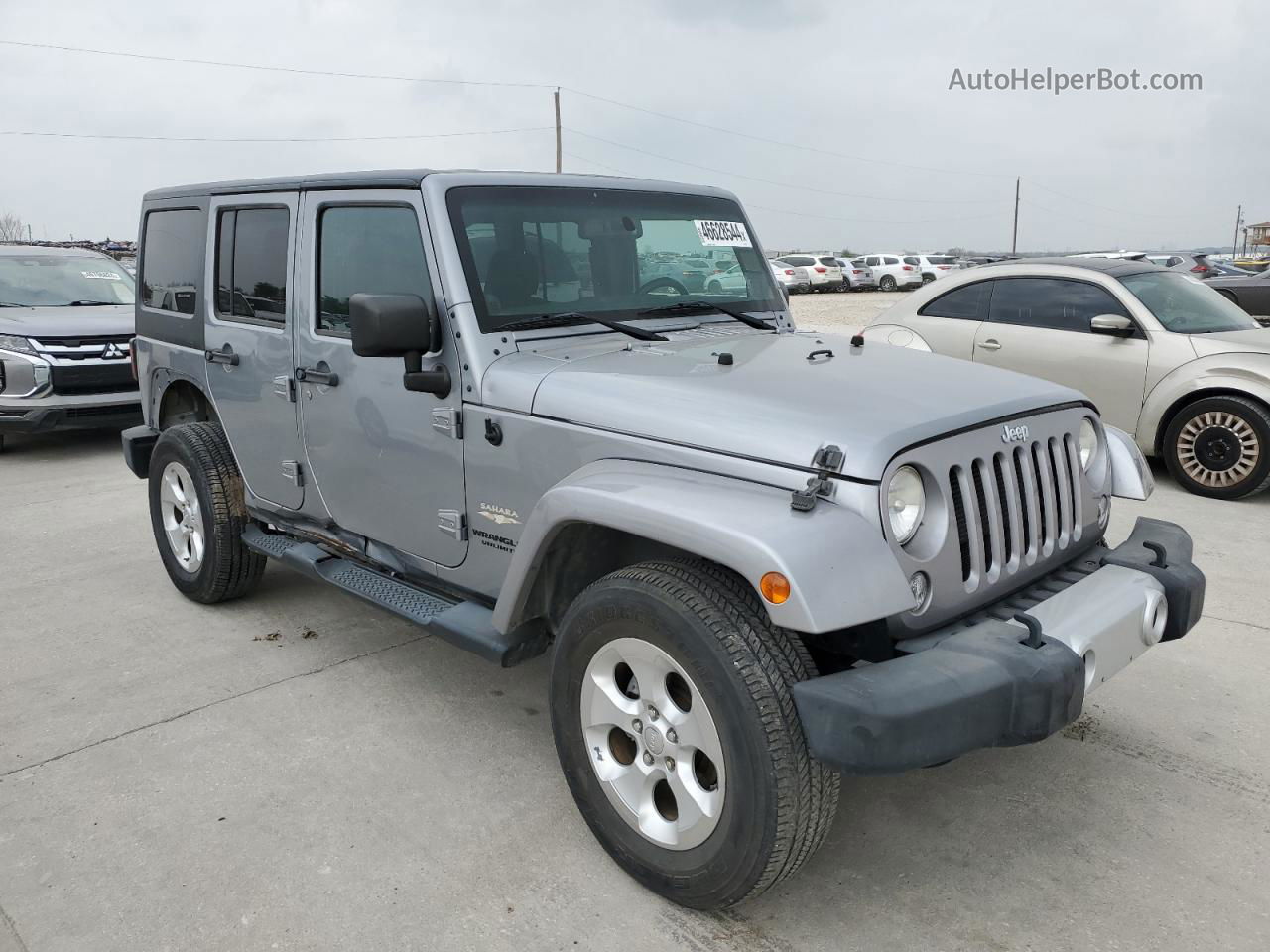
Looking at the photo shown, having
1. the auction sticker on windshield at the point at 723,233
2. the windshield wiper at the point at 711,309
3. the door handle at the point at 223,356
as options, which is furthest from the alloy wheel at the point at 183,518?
the auction sticker on windshield at the point at 723,233

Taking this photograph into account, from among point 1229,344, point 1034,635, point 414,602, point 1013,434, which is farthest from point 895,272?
point 1034,635

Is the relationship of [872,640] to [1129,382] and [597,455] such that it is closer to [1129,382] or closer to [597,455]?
[597,455]

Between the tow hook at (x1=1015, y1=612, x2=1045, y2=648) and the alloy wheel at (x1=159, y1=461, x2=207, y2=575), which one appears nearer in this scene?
the tow hook at (x1=1015, y1=612, x2=1045, y2=648)

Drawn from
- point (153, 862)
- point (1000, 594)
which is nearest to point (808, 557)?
point (1000, 594)

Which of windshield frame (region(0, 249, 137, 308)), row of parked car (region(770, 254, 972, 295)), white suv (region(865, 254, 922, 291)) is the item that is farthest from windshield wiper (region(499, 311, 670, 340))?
white suv (region(865, 254, 922, 291))

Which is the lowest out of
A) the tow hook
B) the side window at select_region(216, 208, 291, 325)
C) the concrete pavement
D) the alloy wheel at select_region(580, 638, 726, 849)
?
the concrete pavement

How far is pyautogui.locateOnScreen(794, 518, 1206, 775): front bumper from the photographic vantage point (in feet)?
7.18

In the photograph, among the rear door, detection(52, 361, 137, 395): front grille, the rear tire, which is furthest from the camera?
detection(52, 361, 137, 395): front grille

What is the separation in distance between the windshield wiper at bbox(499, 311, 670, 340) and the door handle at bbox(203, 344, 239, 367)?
5.67 ft

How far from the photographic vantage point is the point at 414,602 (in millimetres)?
3594

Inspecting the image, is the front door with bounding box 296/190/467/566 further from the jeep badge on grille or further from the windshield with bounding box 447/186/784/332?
the jeep badge on grille

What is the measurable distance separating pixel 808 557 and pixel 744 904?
1.08 m

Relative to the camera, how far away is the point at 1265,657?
425cm

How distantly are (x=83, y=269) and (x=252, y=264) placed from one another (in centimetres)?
721
